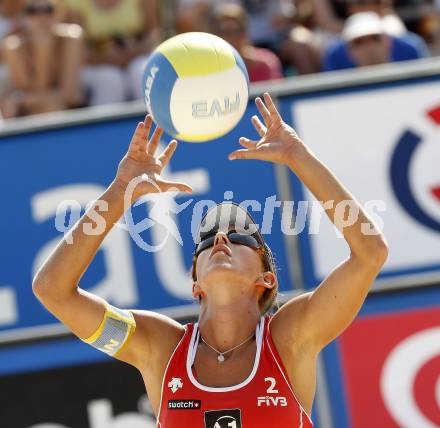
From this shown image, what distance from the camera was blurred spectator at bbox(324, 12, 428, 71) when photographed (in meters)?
6.36

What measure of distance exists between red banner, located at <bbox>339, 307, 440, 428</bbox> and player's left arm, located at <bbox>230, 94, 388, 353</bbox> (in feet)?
5.89

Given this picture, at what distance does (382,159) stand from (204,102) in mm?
1933

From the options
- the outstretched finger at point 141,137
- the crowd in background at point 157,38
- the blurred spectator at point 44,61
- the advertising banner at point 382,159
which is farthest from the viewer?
the blurred spectator at point 44,61

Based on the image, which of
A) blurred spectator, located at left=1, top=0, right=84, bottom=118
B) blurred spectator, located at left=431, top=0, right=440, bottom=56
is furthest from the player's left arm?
blurred spectator, located at left=431, top=0, right=440, bottom=56

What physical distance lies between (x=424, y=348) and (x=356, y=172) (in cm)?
94

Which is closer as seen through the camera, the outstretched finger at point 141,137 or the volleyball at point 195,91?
the outstretched finger at point 141,137

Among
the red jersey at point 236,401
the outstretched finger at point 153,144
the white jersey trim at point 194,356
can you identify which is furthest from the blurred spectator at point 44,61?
the red jersey at point 236,401

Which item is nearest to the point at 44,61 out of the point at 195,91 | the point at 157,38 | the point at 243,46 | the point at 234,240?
the point at 157,38

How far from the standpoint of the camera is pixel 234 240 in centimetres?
334

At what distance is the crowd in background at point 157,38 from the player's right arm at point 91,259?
134 inches

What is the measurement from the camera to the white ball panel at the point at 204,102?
11.3 ft

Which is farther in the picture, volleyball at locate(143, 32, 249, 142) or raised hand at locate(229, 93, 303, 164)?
volleyball at locate(143, 32, 249, 142)

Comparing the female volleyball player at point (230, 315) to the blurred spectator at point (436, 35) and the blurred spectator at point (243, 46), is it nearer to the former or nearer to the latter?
the blurred spectator at point (243, 46)

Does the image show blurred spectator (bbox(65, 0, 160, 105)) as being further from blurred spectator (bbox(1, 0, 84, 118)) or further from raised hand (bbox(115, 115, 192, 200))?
raised hand (bbox(115, 115, 192, 200))
